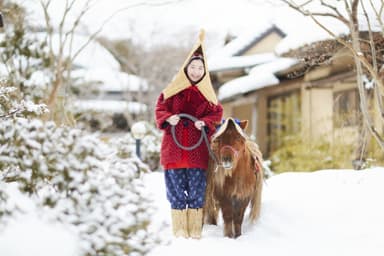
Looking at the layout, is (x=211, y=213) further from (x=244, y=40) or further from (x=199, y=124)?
(x=244, y=40)

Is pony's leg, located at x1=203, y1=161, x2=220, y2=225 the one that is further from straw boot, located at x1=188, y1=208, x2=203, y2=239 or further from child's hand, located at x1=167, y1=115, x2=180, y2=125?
child's hand, located at x1=167, y1=115, x2=180, y2=125

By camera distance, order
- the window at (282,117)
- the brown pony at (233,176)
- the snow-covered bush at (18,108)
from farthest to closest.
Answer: the window at (282,117) → the brown pony at (233,176) → the snow-covered bush at (18,108)

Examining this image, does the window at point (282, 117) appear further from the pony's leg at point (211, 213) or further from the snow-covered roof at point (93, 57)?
the snow-covered roof at point (93, 57)

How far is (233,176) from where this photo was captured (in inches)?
189

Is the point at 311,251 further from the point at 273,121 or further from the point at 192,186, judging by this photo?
the point at 273,121

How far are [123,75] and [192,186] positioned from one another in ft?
71.0

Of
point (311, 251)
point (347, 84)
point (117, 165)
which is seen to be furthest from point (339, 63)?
point (117, 165)

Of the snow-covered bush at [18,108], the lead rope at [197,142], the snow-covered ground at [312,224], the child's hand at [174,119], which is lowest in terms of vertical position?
the snow-covered ground at [312,224]

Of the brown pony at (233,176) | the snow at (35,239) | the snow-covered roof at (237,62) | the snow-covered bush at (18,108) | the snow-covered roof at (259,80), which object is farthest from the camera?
the snow-covered roof at (237,62)

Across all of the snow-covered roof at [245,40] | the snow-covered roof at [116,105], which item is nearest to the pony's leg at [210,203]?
the snow-covered roof at [245,40]

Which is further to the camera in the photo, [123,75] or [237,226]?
[123,75]

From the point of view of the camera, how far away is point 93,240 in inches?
113

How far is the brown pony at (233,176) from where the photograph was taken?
15.2 ft

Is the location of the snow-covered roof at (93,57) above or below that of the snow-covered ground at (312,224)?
above
